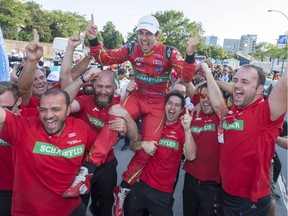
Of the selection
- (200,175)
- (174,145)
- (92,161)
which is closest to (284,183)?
(200,175)

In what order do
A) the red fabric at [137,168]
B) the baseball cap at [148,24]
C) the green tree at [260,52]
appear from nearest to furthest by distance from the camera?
1. the red fabric at [137,168]
2. the baseball cap at [148,24]
3. the green tree at [260,52]

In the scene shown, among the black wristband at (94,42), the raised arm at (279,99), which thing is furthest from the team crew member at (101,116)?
the raised arm at (279,99)

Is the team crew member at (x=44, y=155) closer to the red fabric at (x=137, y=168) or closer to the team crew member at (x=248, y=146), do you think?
the red fabric at (x=137, y=168)

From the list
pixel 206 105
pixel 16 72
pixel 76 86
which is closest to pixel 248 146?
pixel 206 105

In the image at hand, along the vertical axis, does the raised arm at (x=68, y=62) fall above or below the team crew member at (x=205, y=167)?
above

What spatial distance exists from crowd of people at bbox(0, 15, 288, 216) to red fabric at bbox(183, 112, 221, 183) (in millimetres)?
12

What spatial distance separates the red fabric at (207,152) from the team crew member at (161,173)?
0.23 meters

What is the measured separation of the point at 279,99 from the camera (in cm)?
229

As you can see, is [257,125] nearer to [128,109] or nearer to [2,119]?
[128,109]

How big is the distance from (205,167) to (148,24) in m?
1.89

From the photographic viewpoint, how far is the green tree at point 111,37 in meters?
69.2

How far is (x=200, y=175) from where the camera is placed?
321cm

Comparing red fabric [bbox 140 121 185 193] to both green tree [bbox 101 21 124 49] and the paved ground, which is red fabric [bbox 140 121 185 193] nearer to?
the paved ground

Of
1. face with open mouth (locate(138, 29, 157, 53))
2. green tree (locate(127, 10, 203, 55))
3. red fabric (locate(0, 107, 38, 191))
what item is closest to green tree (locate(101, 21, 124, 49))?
green tree (locate(127, 10, 203, 55))
